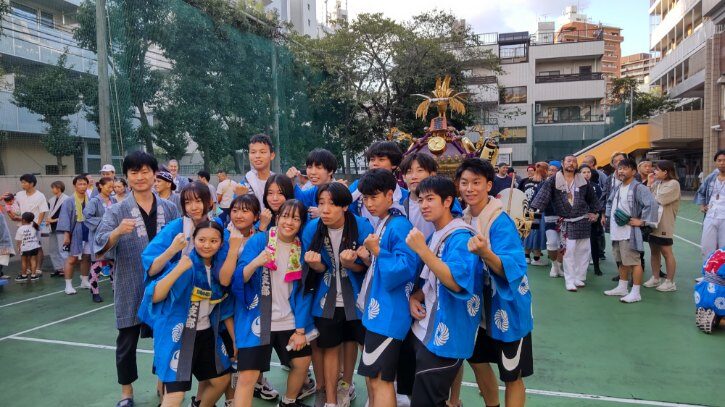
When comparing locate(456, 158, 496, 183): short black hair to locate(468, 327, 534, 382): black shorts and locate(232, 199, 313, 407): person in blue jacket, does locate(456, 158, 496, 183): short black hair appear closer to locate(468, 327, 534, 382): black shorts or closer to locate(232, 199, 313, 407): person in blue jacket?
locate(468, 327, 534, 382): black shorts

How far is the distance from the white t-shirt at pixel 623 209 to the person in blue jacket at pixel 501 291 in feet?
12.1

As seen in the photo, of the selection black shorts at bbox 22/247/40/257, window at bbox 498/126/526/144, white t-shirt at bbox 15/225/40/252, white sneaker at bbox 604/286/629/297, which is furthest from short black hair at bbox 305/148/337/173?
window at bbox 498/126/526/144

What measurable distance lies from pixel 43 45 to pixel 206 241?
32.4 ft

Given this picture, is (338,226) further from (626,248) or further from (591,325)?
(626,248)

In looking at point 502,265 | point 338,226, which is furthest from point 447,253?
point 338,226

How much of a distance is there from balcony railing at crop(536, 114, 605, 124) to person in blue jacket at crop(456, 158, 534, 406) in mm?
29024

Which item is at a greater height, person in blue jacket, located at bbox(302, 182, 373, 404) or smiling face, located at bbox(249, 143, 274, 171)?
smiling face, located at bbox(249, 143, 274, 171)

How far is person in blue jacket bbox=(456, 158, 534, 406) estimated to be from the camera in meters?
2.34

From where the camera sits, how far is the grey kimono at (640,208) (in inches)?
218

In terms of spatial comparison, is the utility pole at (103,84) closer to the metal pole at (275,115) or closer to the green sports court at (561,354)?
the green sports court at (561,354)

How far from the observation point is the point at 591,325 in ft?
15.8

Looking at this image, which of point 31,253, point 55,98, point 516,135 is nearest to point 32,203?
point 31,253

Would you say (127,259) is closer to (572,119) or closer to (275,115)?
(275,115)

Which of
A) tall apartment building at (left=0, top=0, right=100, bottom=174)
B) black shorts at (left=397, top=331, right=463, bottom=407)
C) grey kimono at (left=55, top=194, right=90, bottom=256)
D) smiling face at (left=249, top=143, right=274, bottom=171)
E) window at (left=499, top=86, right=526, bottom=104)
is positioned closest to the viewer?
black shorts at (left=397, top=331, right=463, bottom=407)
